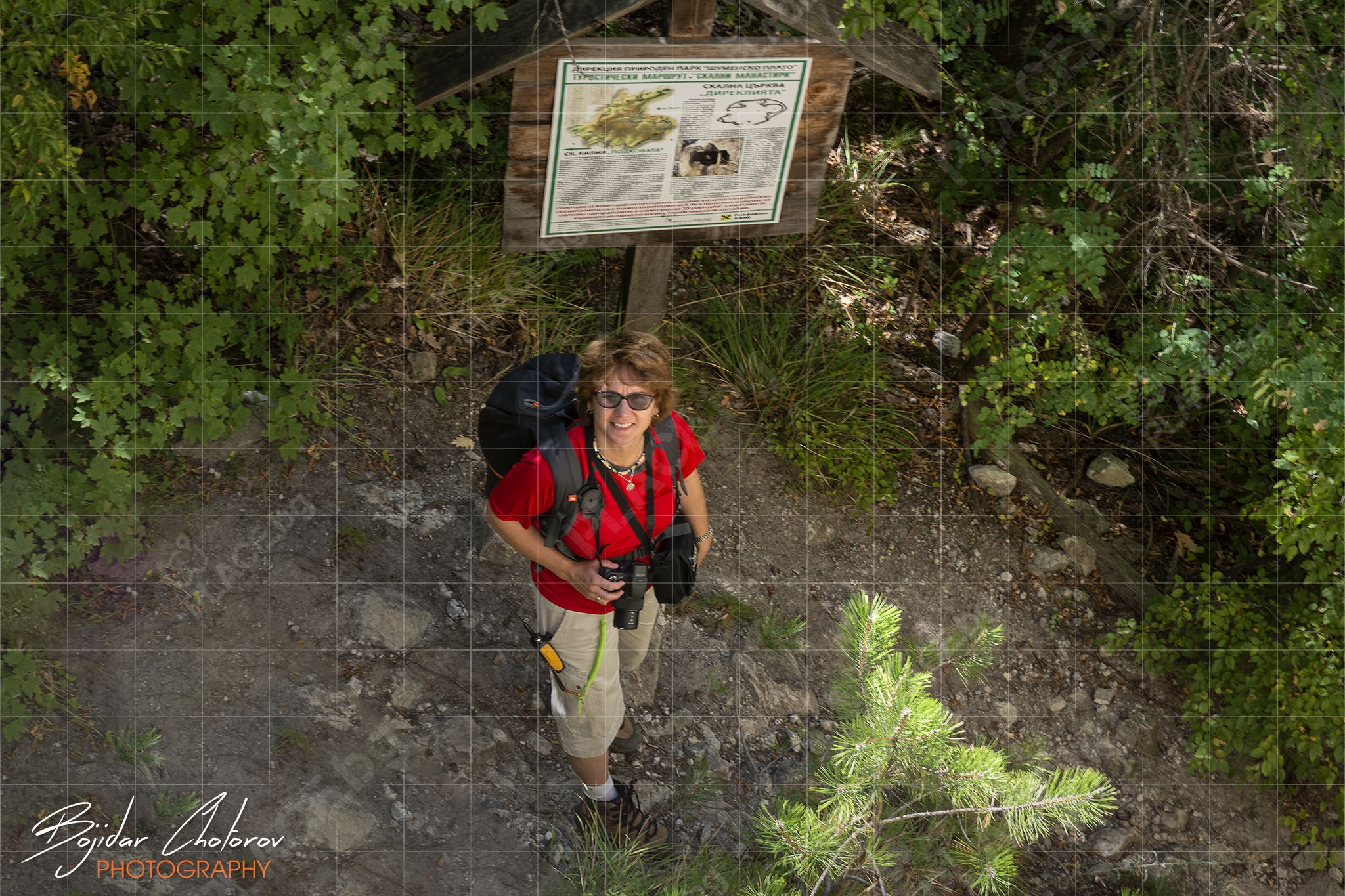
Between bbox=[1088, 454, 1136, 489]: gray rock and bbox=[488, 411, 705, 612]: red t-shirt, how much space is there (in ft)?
5.84

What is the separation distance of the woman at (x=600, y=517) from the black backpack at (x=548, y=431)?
2 cm

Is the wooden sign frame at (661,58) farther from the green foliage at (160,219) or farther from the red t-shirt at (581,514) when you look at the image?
the red t-shirt at (581,514)

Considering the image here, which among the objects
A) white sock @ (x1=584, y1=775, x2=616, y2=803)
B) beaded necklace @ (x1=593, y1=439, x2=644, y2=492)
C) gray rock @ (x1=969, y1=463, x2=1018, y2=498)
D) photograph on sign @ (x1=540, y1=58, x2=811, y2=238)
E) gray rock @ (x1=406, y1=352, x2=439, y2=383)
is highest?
photograph on sign @ (x1=540, y1=58, x2=811, y2=238)

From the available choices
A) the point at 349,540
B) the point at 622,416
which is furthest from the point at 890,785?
the point at 349,540

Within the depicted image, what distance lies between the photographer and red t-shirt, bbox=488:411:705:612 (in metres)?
2.26

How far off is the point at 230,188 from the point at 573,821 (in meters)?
2.23

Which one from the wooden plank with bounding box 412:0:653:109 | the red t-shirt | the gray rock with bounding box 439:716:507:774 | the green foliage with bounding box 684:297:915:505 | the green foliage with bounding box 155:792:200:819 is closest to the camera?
the red t-shirt

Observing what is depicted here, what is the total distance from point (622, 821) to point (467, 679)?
25.7 inches

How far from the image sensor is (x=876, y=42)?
2.59 m

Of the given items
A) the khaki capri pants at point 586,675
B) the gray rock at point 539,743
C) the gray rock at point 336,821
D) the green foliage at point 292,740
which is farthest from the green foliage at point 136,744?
the khaki capri pants at point 586,675

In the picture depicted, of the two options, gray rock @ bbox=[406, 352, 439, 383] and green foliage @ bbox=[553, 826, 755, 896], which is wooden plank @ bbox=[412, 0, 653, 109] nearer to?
gray rock @ bbox=[406, 352, 439, 383]

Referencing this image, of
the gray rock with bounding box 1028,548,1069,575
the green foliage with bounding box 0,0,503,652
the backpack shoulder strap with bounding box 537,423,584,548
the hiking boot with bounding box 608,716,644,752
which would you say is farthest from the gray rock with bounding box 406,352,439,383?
the gray rock with bounding box 1028,548,1069,575

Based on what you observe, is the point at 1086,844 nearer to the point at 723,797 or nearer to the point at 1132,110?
the point at 723,797

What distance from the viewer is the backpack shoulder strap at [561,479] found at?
88.8 inches
